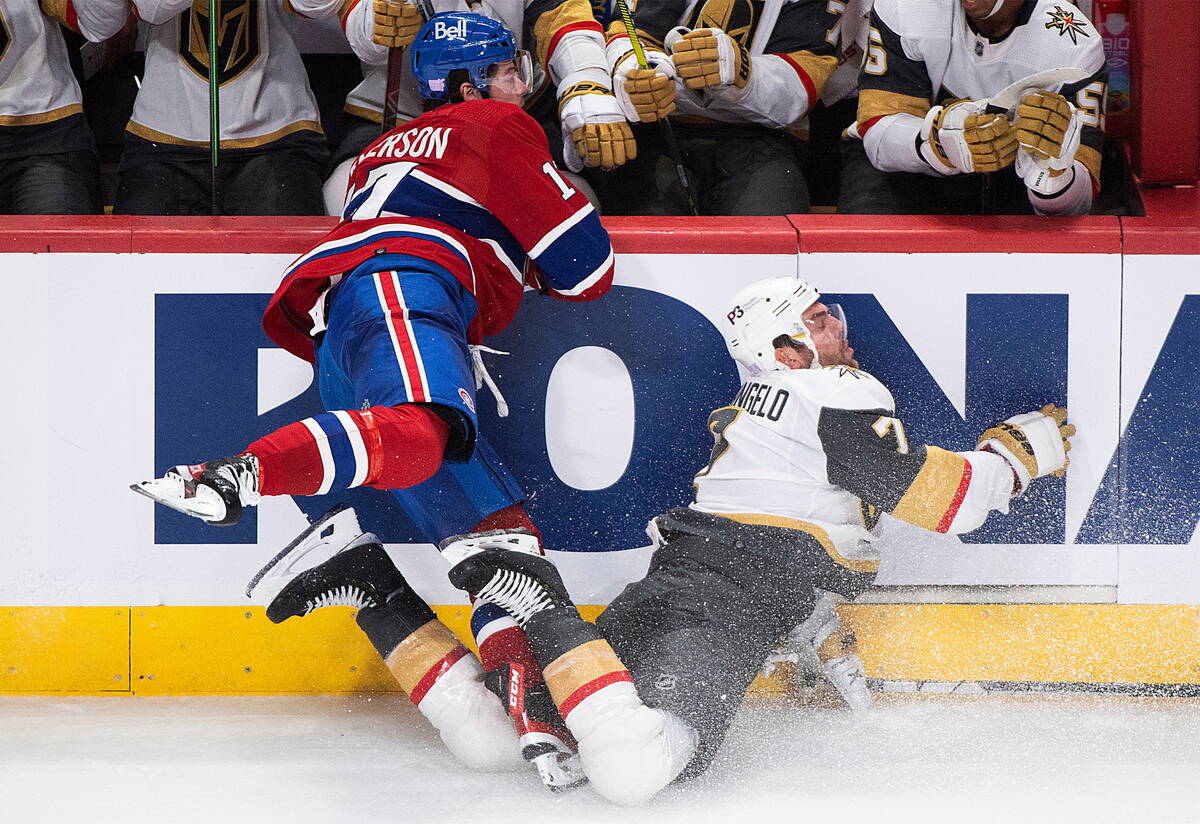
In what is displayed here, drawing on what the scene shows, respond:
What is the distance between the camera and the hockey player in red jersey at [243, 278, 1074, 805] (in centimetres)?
221

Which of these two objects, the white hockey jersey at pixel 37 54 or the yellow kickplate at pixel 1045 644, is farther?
the white hockey jersey at pixel 37 54

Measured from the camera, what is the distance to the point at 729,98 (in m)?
3.11

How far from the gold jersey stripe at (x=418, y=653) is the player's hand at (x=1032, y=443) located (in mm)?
1037

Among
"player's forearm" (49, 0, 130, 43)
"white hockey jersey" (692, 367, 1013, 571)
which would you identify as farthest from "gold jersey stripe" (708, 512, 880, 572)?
"player's forearm" (49, 0, 130, 43)

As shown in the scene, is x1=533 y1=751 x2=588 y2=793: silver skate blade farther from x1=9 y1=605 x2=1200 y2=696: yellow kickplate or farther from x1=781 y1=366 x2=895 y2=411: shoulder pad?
x1=781 y1=366 x2=895 y2=411: shoulder pad

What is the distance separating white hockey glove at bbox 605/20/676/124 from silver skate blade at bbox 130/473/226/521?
1.53m

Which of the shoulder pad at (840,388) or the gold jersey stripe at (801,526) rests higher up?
the shoulder pad at (840,388)

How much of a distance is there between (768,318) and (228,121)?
1455 mm

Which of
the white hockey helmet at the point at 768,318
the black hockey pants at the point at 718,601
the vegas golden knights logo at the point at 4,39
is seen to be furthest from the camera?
Result: the vegas golden knights logo at the point at 4,39

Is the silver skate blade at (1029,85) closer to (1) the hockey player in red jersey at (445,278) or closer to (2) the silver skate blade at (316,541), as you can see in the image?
(1) the hockey player in red jersey at (445,278)

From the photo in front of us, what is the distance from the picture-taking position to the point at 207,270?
264cm

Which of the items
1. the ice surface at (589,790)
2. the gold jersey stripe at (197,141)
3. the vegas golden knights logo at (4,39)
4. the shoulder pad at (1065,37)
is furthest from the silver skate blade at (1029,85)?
the vegas golden knights logo at (4,39)

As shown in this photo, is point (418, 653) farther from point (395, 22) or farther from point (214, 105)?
point (395, 22)

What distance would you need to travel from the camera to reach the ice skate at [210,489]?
5.65 feet
